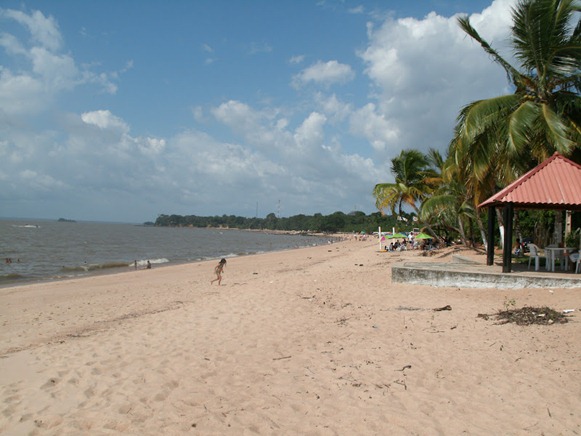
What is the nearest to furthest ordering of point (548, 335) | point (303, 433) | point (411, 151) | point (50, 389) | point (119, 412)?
point (303, 433)
point (119, 412)
point (50, 389)
point (548, 335)
point (411, 151)

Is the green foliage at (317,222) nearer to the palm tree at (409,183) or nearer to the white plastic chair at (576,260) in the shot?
the palm tree at (409,183)

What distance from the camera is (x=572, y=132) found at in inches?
436

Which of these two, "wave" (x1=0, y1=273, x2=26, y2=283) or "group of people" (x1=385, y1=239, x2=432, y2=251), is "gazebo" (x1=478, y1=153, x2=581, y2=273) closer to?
"group of people" (x1=385, y1=239, x2=432, y2=251)

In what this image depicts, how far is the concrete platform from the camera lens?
8812 mm

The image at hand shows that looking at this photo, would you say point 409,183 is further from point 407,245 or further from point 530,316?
point 530,316

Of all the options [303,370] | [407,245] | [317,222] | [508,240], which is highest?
[317,222]

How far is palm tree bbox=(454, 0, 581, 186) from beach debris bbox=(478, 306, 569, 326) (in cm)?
517

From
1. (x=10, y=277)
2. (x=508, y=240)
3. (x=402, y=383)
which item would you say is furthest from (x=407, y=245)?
(x=402, y=383)

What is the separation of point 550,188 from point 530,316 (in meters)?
4.25

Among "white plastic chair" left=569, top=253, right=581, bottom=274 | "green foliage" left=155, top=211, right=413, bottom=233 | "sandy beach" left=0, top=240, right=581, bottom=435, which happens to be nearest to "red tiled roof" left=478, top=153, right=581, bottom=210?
"white plastic chair" left=569, top=253, right=581, bottom=274

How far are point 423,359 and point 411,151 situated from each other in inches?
848

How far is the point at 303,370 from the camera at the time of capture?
496cm

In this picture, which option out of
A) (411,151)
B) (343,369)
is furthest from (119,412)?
(411,151)

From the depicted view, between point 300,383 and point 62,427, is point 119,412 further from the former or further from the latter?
point 300,383
